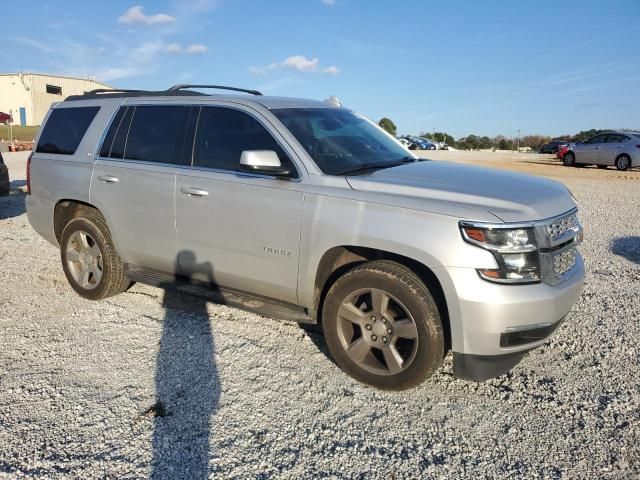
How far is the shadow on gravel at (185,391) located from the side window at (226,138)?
33.0 inches

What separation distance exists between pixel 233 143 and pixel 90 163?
1.73 meters

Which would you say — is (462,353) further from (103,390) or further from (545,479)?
(103,390)

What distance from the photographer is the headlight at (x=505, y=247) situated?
305cm

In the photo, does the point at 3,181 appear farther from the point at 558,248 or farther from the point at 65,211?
the point at 558,248

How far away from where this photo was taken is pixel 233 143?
13.8ft

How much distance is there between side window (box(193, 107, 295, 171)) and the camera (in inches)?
160

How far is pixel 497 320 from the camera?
10.00ft

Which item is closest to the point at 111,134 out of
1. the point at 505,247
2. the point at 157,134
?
the point at 157,134

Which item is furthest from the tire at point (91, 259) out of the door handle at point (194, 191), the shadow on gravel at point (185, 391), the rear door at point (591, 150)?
the rear door at point (591, 150)

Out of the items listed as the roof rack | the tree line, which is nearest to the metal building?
the tree line

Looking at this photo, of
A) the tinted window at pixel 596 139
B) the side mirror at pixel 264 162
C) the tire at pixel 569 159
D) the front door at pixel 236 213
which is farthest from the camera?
the tire at pixel 569 159

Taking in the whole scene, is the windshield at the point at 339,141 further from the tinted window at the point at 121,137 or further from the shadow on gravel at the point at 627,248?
the shadow on gravel at the point at 627,248

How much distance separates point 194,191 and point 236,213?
19.1 inches

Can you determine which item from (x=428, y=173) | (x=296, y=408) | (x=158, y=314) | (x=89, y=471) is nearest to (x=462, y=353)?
(x=296, y=408)
